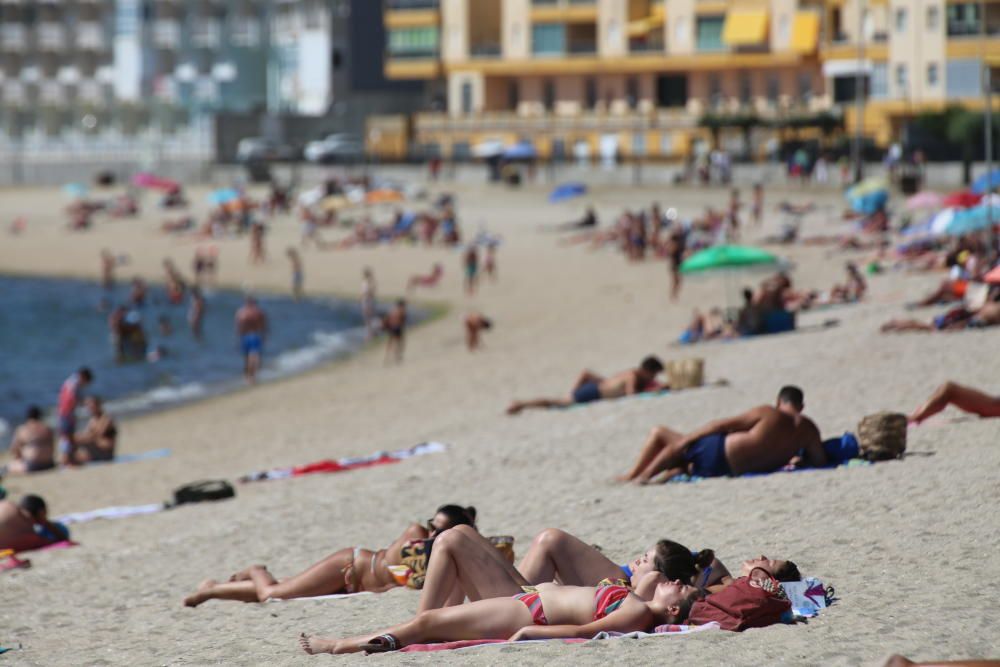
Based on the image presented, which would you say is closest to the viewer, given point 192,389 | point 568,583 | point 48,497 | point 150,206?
point 568,583

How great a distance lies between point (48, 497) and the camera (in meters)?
16.3

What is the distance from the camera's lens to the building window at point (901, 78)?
52.6 m

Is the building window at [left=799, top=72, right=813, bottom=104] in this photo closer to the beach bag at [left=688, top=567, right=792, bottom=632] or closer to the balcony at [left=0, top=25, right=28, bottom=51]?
the balcony at [left=0, top=25, right=28, bottom=51]

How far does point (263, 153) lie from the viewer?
64938 millimetres

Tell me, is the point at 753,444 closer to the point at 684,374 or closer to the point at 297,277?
the point at 684,374

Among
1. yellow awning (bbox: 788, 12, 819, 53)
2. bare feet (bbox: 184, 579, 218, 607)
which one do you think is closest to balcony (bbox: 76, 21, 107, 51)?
yellow awning (bbox: 788, 12, 819, 53)

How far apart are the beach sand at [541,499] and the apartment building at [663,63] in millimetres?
27243

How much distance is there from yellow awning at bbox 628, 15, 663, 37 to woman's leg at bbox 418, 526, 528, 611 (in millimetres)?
54485

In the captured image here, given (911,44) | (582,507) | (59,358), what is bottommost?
(59,358)

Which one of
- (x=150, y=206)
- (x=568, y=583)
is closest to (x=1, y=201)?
(x=150, y=206)

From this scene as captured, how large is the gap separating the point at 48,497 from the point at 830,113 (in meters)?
40.2

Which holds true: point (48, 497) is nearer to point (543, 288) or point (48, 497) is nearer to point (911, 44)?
point (543, 288)

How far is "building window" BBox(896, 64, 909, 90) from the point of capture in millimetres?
52625

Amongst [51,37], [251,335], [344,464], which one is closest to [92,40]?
[51,37]
